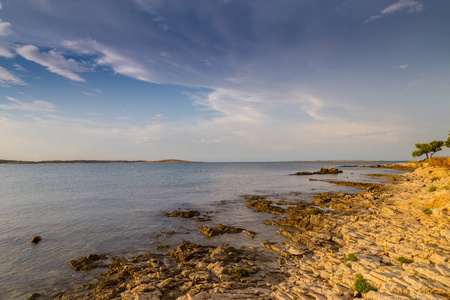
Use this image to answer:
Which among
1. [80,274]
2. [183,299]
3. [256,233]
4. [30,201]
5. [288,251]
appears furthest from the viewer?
[30,201]

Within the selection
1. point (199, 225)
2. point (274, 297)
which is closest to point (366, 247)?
point (274, 297)

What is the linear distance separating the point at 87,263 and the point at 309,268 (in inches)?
621

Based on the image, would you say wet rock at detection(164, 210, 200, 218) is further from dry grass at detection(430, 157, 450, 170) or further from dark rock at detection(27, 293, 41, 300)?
dry grass at detection(430, 157, 450, 170)

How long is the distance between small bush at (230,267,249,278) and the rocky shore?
0.06 m

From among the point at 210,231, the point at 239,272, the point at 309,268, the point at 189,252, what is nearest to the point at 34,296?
the point at 189,252

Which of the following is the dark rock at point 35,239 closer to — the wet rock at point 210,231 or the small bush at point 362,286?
the wet rock at point 210,231

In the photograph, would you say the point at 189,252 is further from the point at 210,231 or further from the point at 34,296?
the point at 34,296

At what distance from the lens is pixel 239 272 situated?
12.7 metres

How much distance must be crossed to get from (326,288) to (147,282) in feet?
32.3

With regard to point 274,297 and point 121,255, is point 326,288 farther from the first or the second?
point 121,255

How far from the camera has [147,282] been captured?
12.2m

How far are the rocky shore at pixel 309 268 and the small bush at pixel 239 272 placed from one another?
59mm

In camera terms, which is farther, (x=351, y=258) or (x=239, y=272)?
(x=239, y=272)

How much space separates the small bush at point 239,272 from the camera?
1255 centimetres
